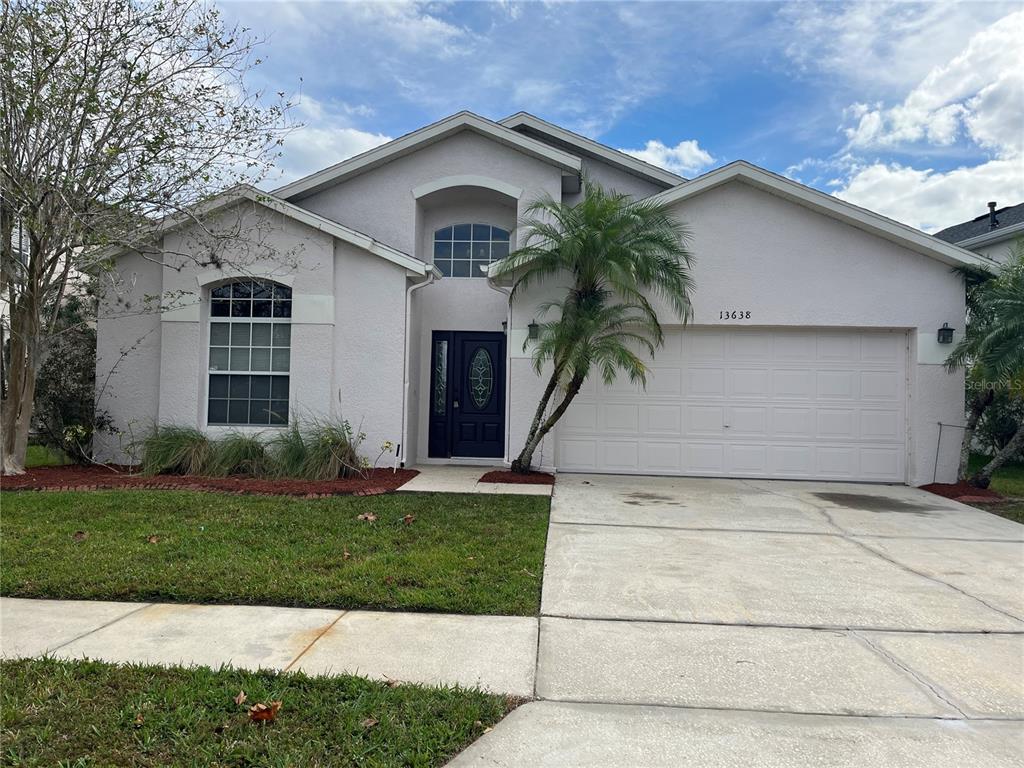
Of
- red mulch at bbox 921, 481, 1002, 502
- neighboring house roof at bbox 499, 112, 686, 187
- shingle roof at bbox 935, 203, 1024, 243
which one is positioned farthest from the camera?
shingle roof at bbox 935, 203, 1024, 243

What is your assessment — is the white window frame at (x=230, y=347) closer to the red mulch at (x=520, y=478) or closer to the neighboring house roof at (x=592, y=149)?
the red mulch at (x=520, y=478)

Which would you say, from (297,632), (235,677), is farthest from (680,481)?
(235,677)

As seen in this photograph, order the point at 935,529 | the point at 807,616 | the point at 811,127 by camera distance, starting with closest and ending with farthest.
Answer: the point at 807,616, the point at 935,529, the point at 811,127

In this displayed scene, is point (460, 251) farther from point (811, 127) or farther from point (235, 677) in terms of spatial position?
point (235, 677)

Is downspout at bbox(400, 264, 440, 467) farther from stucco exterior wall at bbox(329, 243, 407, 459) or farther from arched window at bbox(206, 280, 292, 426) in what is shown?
arched window at bbox(206, 280, 292, 426)

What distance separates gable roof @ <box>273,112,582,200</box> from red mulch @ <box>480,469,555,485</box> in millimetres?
5542

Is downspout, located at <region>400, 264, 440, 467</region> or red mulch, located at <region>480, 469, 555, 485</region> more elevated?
downspout, located at <region>400, 264, 440, 467</region>

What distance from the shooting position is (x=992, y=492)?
32.1 ft

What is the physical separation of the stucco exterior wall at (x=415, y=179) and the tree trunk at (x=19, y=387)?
5170mm

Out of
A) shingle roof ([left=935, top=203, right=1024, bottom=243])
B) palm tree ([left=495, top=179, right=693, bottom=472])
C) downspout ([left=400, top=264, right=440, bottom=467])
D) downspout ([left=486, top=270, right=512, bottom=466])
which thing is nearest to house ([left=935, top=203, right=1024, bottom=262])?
shingle roof ([left=935, top=203, right=1024, bottom=243])

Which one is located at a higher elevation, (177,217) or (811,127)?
(811,127)

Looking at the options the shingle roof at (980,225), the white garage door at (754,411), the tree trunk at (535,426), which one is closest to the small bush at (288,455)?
the tree trunk at (535,426)

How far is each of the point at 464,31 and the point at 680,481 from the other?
857 cm

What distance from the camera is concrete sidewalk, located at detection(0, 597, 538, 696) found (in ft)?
11.8
